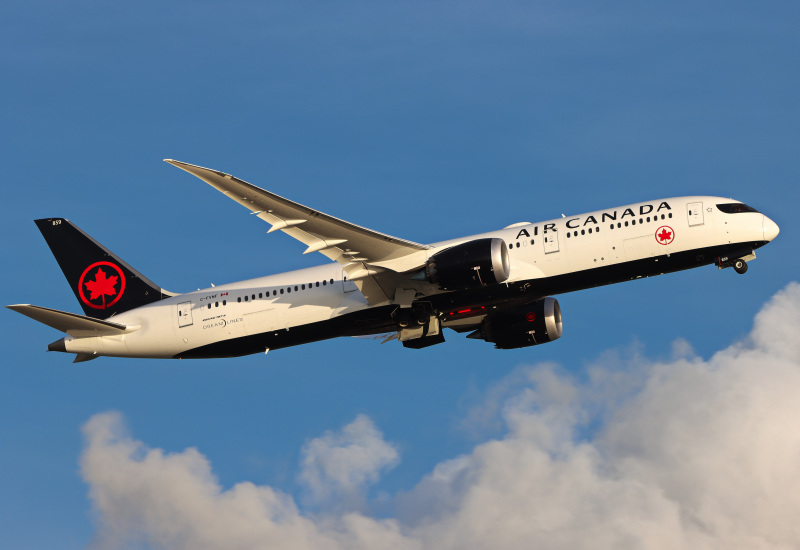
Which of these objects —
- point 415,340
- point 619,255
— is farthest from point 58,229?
point 619,255

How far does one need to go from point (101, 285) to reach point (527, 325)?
945 inches

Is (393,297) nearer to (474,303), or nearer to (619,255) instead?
(474,303)

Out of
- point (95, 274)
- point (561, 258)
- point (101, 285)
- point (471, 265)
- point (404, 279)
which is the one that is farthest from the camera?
point (95, 274)

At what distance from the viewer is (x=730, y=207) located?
54.0 m

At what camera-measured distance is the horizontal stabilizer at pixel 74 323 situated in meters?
55.0

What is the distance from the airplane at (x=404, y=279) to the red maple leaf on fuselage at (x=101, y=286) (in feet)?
4.50

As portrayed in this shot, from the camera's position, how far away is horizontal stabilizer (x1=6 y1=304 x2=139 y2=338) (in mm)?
55000

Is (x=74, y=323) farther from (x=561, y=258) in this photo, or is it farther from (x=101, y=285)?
Answer: (x=561, y=258)

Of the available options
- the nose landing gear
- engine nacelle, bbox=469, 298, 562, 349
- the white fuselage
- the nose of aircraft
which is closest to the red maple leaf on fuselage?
the white fuselage

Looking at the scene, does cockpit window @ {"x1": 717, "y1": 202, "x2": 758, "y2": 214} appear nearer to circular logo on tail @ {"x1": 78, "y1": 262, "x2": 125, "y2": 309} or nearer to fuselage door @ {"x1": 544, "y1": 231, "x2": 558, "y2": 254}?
fuselage door @ {"x1": 544, "y1": 231, "x2": 558, "y2": 254}

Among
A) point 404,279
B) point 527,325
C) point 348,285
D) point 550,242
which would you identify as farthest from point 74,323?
point 550,242

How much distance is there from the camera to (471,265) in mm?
52188

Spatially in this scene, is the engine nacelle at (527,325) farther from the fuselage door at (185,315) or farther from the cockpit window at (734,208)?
the fuselage door at (185,315)

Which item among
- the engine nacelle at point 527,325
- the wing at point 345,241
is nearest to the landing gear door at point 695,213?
the engine nacelle at point 527,325
